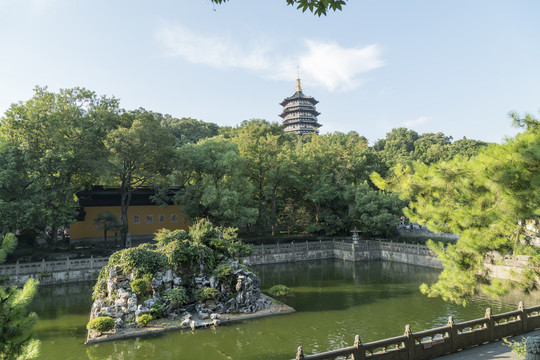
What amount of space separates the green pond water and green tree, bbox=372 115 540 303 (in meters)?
5.50

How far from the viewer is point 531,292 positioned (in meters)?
6.39

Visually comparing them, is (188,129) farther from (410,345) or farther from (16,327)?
(16,327)

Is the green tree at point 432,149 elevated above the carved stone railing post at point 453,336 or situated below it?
above

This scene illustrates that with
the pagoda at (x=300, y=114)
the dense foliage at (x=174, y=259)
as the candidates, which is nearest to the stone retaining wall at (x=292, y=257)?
the dense foliage at (x=174, y=259)

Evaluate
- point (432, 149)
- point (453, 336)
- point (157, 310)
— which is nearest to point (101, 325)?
point (157, 310)

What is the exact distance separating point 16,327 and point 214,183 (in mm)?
22442

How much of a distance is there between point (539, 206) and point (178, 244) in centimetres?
1214

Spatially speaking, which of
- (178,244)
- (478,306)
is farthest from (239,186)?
(478,306)

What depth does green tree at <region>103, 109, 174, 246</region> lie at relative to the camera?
2336cm

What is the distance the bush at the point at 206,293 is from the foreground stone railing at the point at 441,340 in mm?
6114

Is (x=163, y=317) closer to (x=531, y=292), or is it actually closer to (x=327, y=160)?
(x=531, y=292)

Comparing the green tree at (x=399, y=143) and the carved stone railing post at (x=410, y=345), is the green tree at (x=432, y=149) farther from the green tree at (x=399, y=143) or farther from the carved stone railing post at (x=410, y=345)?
the carved stone railing post at (x=410, y=345)

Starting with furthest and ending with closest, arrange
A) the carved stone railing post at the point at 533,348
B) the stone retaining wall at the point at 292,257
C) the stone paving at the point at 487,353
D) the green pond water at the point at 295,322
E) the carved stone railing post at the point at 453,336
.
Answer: the stone retaining wall at the point at 292,257
the green pond water at the point at 295,322
the carved stone railing post at the point at 453,336
the stone paving at the point at 487,353
the carved stone railing post at the point at 533,348

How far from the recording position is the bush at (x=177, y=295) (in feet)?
44.2
